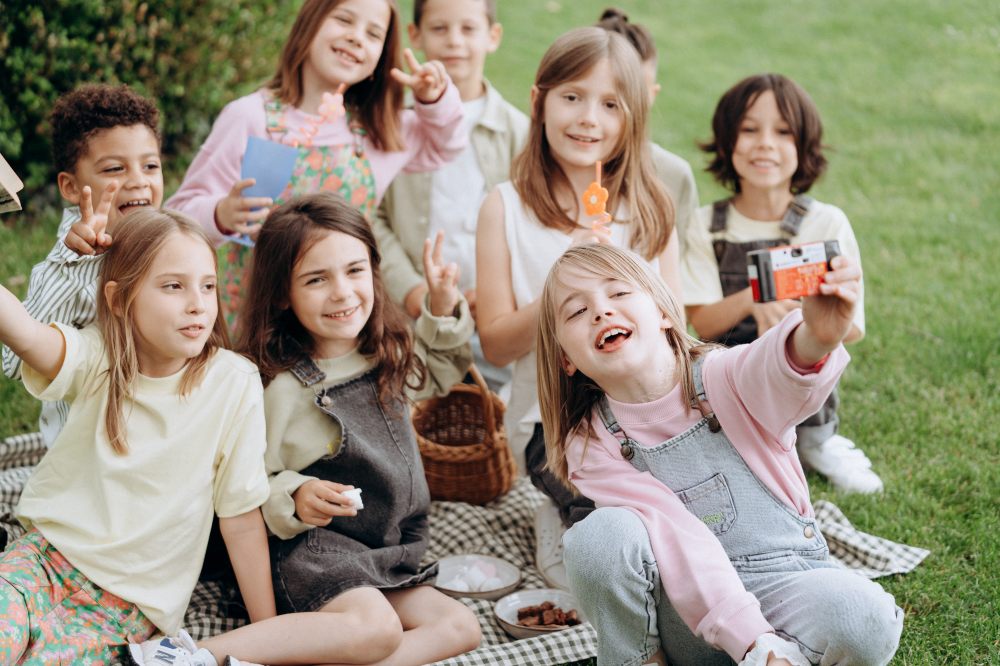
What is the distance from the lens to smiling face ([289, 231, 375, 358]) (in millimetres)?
2893

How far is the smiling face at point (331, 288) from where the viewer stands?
2.89 meters

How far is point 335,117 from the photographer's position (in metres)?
3.58

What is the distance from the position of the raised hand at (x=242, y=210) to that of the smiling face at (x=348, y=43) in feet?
1.84

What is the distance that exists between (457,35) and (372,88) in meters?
0.47

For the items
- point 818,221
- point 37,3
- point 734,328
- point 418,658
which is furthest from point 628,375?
point 37,3

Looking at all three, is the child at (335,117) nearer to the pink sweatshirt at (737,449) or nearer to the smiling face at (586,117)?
the smiling face at (586,117)

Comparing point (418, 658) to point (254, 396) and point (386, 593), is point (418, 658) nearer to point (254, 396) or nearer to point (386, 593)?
point (386, 593)

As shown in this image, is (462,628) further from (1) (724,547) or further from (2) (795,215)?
(2) (795,215)

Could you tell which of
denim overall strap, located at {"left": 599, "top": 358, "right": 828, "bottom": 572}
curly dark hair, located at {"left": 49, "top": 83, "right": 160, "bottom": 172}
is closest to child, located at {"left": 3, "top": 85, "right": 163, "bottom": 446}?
curly dark hair, located at {"left": 49, "top": 83, "right": 160, "bottom": 172}

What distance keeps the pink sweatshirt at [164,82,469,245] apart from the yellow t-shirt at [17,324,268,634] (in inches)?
26.7

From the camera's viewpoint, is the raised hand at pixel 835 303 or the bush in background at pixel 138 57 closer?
the raised hand at pixel 835 303

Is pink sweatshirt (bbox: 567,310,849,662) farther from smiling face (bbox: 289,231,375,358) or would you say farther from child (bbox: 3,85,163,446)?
child (bbox: 3,85,163,446)

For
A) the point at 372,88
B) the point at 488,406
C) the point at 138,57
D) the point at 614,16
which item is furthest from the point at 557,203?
the point at 138,57

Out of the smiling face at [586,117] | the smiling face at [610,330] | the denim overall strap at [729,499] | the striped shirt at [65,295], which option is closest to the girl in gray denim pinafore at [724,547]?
the denim overall strap at [729,499]
